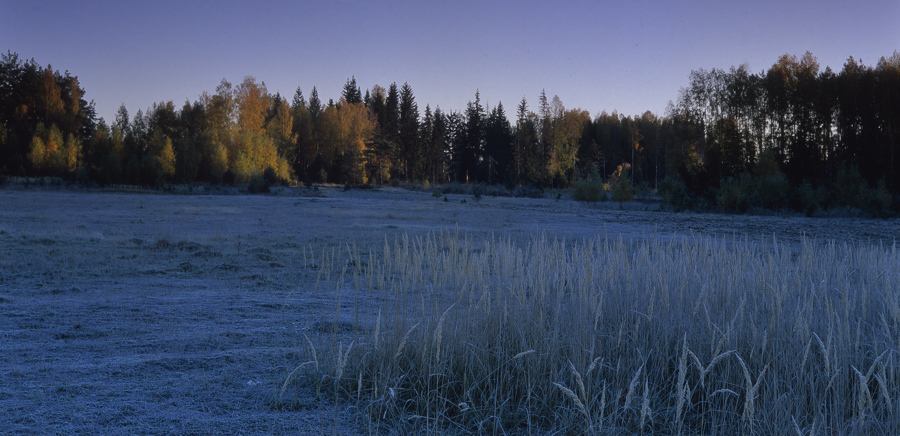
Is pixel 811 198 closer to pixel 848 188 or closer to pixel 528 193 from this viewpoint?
pixel 848 188

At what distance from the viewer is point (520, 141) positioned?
57188 millimetres

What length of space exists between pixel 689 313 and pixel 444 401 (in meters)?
2.09

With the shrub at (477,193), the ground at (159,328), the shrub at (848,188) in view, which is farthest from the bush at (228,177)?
the shrub at (848,188)

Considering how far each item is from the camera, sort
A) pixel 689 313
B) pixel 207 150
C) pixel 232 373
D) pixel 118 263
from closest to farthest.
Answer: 1. pixel 232 373
2. pixel 689 313
3. pixel 118 263
4. pixel 207 150

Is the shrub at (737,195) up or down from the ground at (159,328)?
up

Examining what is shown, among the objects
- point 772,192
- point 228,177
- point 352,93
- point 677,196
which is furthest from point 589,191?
point 352,93

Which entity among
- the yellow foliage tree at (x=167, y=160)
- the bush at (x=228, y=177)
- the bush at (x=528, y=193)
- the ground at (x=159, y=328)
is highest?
the yellow foliage tree at (x=167, y=160)

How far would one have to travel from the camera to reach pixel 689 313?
4172mm

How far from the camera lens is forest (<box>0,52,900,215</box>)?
2562 centimetres

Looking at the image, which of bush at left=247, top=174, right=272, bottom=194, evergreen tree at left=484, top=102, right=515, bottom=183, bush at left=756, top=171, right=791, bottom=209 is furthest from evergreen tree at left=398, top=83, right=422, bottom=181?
bush at left=756, top=171, right=791, bottom=209

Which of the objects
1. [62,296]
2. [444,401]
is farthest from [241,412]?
[62,296]

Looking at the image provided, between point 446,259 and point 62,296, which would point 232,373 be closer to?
point 446,259

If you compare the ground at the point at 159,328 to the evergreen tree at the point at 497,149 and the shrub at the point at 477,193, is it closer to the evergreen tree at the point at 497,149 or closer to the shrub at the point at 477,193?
the shrub at the point at 477,193

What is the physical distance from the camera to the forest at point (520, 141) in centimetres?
2562
